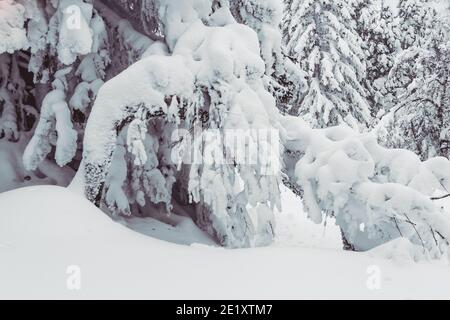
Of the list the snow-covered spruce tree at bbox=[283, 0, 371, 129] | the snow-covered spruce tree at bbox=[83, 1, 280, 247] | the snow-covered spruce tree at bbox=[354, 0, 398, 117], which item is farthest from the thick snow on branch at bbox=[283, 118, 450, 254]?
the snow-covered spruce tree at bbox=[354, 0, 398, 117]

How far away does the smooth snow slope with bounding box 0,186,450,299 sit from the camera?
11.2 ft

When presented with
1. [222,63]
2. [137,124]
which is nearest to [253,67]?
[222,63]

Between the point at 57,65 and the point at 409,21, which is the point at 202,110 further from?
the point at 409,21

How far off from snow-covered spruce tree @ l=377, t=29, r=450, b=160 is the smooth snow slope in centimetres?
1127

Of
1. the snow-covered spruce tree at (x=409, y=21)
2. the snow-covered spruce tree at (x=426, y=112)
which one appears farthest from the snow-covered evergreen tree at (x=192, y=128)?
the snow-covered spruce tree at (x=409, y=21)

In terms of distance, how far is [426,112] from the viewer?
15156 millimetres

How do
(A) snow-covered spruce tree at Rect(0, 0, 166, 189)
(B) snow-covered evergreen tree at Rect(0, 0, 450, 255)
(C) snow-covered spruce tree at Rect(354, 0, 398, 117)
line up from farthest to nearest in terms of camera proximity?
(C) snow-covered spruce tree at Rect(354, 0, 398, 117), (A) snow-covered spruce tree at Rect(0, 0, 166, 189), (B) snow-covered evergreen tree at Rect(0, 0, 450, 255)

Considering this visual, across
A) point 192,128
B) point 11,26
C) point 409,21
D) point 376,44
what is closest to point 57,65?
point 11,26

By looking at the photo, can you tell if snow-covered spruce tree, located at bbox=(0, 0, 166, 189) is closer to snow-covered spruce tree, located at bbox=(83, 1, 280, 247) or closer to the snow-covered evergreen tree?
the snow-covered evergreen tree

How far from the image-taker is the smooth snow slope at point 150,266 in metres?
3.43

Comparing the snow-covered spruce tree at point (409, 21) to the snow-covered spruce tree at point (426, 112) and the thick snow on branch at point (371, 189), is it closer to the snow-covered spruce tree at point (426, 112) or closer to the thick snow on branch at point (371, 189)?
the snow-covered spruce tree at point (426, 112)

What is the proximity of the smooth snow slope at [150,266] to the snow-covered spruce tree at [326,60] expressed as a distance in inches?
606

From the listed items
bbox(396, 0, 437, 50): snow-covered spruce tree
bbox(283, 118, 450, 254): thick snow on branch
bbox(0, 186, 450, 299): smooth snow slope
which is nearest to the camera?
bbox(0, 186, 450, 299): smooth snow slope

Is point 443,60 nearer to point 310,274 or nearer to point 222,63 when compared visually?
point 222,63
